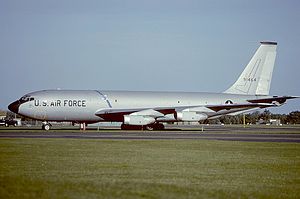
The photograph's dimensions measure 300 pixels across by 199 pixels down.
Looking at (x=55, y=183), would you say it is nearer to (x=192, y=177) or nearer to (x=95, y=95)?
(x=192, y=177)

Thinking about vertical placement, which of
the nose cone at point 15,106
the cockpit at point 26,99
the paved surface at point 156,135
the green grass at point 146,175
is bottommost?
A: the paved surface at point 156,135

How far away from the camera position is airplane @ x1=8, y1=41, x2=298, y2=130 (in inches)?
2314

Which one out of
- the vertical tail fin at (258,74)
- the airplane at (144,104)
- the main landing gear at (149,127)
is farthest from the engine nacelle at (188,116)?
the vertical tail fin at (258,74)

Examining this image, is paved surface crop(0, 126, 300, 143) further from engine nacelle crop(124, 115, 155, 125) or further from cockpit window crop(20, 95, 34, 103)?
cockpit window crop(20, 95, 34, 103)

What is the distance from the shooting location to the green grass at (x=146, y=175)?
12.0 meters

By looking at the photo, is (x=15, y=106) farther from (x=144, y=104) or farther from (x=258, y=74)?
(x=258, y=74)

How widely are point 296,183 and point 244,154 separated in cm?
940

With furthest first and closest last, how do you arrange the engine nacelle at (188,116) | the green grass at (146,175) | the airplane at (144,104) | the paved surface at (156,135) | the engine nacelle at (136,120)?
the engine nacelle at (188,116)
the engine nacelle at (136,120)
the airplane at (144,104)
the paved surface at (156,135)
the green grass at (146,175)

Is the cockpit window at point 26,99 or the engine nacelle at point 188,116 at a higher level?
the cockpit window at point 26,99

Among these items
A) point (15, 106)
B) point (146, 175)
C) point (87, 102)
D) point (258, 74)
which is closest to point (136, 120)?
point (87, 102)

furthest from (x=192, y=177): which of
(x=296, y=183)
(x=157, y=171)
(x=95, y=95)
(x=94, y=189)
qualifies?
(x=95, y=95)

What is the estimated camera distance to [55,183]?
1305 cm

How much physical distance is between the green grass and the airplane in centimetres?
3597

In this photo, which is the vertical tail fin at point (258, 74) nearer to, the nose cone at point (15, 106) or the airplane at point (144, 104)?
the airplane at point (144, 104)
